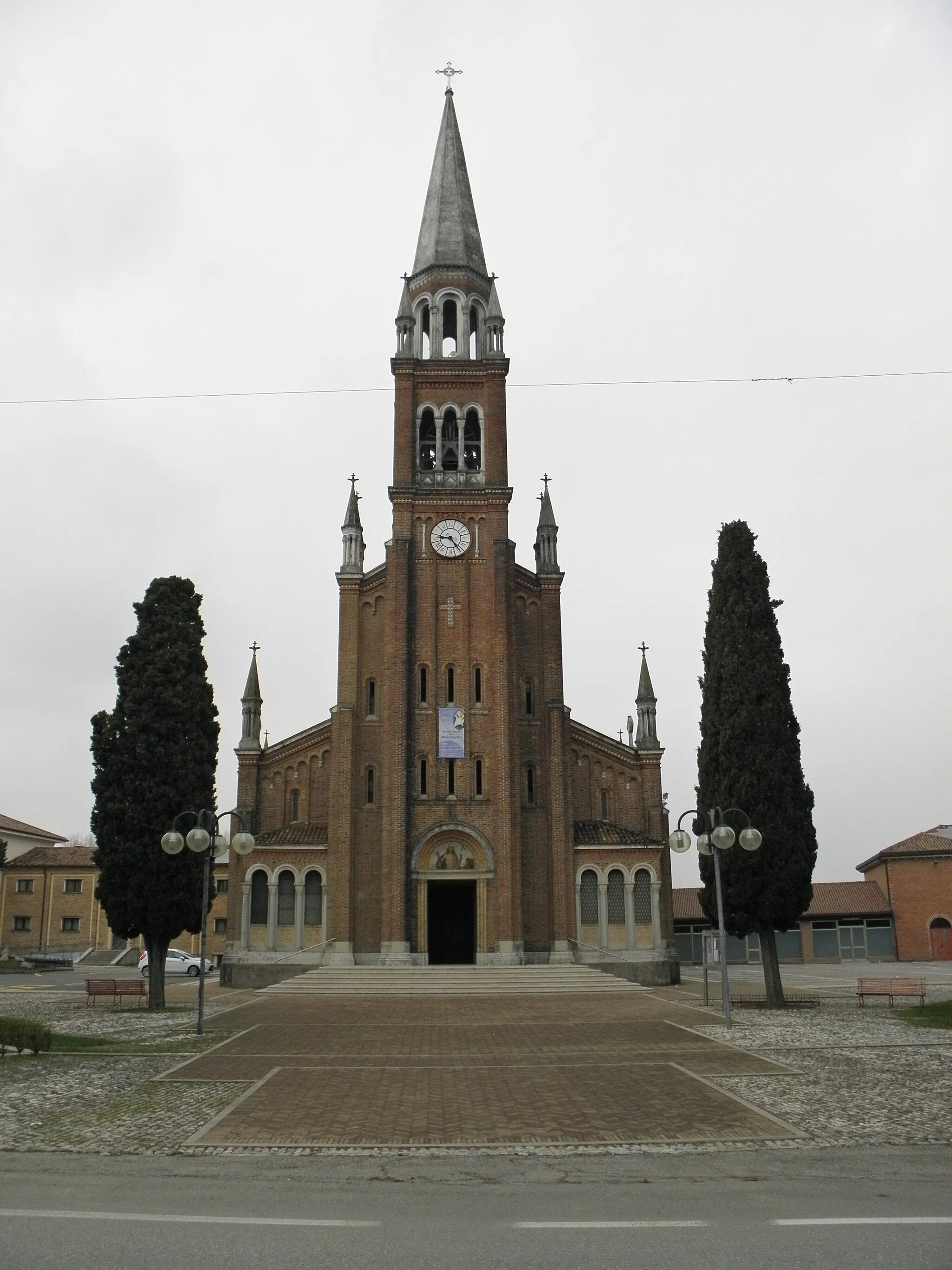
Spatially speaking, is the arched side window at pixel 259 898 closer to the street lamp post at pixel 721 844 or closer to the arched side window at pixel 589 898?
the arched side window at pixel 589 898

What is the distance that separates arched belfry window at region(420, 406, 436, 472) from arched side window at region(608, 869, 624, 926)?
1981cm

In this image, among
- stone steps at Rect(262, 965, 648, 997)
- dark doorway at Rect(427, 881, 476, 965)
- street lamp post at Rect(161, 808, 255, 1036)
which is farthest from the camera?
dark doorway at Rect(427, 881, 476, 965)

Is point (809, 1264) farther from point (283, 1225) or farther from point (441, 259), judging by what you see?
point (441, 259)

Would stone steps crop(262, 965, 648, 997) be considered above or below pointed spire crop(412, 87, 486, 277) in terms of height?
below

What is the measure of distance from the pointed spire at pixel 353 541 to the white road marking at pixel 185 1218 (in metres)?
37.4

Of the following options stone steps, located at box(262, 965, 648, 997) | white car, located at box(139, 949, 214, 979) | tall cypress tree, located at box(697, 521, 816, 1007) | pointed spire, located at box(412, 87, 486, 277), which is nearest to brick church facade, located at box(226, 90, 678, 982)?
stone steps, located at box(262, 965, 648, 997)

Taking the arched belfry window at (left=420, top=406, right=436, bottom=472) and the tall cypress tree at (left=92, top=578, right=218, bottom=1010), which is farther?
the arched belfry window at (left=420, top=406, right=436, bottom=472)

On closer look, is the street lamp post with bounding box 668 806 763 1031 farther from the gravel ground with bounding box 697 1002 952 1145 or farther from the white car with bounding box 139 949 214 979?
the white car with bounding box 139 949 214 979

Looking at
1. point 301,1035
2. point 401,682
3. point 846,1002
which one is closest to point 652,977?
point 846,1002

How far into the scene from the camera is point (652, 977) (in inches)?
1633

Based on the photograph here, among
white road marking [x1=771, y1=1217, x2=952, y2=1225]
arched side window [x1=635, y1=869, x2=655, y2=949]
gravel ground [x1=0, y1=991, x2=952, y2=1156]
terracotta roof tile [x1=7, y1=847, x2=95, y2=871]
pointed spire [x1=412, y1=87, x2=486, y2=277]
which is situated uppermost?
pointed spire [x1=412, y1=87, x2=486, y2=277]

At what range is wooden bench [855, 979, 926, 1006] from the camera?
29.5 meters

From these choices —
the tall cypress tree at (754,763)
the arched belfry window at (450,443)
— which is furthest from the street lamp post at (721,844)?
the arched belfry window at (450,443)

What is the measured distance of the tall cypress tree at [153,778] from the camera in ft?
98.8
